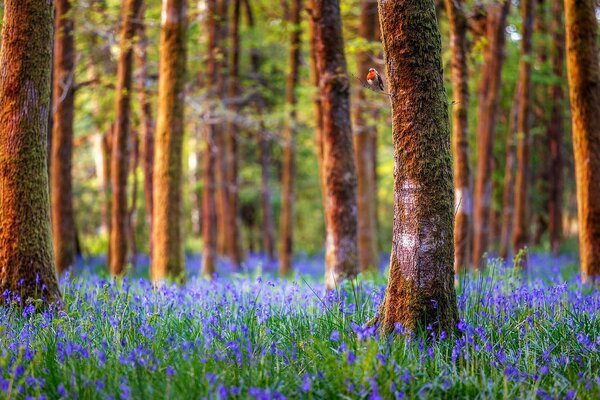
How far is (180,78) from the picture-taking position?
10.5 m

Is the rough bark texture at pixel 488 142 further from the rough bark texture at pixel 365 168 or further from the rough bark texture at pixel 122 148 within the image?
the rough bark texture at pixel 122 148

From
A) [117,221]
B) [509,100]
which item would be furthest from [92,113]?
[509,100]

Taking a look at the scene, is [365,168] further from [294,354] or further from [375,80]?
[294,354]

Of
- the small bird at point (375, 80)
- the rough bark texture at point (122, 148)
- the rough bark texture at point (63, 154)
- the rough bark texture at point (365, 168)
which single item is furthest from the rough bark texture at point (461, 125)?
the rough bark texture at point (63, 154)

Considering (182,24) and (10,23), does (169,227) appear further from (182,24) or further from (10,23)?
(10,23)

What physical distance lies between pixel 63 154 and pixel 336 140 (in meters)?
6.39

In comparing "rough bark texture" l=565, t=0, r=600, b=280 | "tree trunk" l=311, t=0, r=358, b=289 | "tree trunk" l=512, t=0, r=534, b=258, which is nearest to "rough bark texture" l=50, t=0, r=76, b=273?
"tree trunk" l=311, t=0, r=358, b=289

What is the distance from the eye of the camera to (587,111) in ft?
28.8

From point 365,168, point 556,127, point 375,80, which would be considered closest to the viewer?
point 375,80

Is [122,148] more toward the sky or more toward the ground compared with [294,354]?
more toward the sky

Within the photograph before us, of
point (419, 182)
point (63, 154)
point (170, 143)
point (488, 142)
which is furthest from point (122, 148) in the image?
point (419, 182)

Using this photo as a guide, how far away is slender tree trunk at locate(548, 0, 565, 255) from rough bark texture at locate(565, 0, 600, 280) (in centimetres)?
1035

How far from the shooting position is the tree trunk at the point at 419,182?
183 inches

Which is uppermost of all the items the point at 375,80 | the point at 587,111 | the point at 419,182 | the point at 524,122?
the point at 524,122
